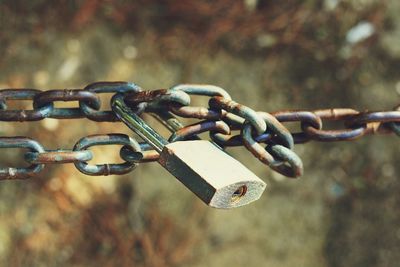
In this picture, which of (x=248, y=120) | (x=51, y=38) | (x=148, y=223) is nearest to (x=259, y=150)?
(x=248, y=120)

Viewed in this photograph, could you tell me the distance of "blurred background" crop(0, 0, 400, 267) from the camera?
183 cm

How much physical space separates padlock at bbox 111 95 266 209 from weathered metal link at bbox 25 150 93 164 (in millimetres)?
108

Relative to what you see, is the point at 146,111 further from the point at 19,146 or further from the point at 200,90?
the point at 19,146

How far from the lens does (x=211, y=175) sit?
0.77m

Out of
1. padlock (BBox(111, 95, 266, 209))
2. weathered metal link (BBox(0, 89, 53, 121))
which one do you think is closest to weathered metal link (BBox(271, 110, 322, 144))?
padlock (BBox(111, 95, 266, 209))

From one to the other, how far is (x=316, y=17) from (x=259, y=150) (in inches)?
44.3

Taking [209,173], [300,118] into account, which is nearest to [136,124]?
[209,173]

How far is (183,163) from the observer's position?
0.79 metres

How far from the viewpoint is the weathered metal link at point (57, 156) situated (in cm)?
83

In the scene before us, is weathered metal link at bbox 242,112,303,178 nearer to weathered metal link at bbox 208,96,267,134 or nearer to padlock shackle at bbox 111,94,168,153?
weathered metal link at bbox 208,96,267,134

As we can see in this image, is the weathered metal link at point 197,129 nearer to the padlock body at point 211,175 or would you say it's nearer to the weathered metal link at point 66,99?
the padlock body at point 211,175

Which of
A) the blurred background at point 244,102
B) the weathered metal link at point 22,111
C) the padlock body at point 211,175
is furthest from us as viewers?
the blurred background at point 244,102

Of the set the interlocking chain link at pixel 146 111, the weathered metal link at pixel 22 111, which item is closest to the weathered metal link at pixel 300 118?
the interlocking chain link at pixel 146 111

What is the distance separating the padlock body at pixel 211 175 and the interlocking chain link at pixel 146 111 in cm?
6
